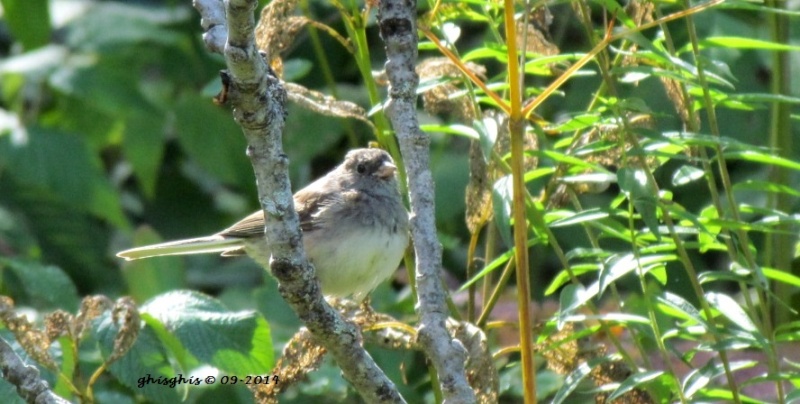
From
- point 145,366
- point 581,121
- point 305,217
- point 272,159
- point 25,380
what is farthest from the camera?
point 305,217

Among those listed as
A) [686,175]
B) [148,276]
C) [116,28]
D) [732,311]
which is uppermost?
[116,28]

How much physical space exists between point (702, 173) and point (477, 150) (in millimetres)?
545

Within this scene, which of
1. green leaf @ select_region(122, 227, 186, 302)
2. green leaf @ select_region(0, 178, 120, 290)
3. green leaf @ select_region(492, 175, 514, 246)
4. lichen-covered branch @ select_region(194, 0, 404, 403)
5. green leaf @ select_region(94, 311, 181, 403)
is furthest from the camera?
green leaf @ select_region(0, 178, 120, 290)

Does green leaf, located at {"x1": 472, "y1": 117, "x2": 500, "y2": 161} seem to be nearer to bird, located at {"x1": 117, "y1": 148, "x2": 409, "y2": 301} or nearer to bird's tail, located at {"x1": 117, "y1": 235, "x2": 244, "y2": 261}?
bird, located at {"x1": 117, "y1": 148, "x2": 409, "y2": 301}

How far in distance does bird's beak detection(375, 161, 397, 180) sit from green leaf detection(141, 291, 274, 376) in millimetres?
1165

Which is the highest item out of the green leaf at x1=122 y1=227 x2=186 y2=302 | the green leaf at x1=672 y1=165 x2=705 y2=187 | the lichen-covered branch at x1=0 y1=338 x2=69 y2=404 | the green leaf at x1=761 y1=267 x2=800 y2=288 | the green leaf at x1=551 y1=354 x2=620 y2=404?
the green leaf at x1=672 y1=165 x2=705 y2=187

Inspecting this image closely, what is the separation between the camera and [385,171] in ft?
13.6

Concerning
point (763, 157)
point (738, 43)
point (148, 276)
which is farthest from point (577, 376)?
point (148, 276)

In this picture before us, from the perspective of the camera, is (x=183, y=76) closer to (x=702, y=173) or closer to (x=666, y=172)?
(x=666, y=172)

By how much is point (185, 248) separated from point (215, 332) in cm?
97

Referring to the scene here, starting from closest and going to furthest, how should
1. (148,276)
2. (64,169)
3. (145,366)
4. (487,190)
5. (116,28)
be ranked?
1. (487,190)
2. (145,366)
3. (148,276)
4. (64,169)
5. (116,28)

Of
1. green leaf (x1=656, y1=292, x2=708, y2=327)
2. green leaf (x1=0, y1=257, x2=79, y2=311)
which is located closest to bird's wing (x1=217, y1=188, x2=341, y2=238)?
green leaf (x1=0, y1=257, x2=79, y2=311)

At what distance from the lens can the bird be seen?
3.70m

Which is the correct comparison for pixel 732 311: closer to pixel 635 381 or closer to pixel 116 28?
pixel 635 381
